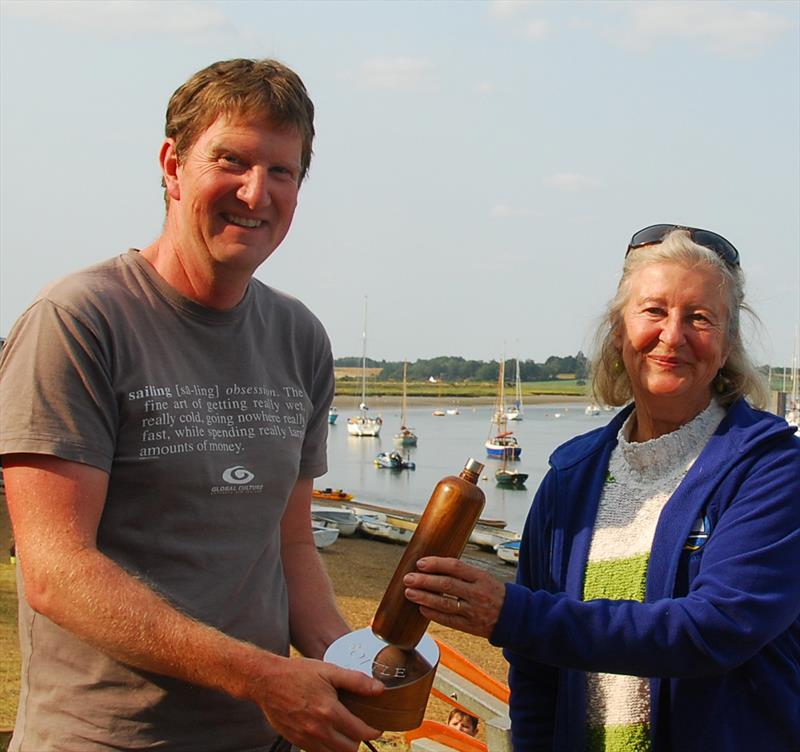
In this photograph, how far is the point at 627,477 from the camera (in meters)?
2.96

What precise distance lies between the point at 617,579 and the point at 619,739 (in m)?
0.41

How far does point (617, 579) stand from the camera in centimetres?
277

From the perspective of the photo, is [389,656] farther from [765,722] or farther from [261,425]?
[765,722]

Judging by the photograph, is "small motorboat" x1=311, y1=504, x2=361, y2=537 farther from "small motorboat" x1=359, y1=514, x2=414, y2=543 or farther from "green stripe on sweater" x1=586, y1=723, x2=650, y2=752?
"green stripe on sweater" x1=586, y1=723, x2=650, y2=752

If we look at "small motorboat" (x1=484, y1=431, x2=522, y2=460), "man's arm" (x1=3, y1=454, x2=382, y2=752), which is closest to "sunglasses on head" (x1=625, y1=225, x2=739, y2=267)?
"man's arm" (x1=3, y1=454, x2=382, y2=752)

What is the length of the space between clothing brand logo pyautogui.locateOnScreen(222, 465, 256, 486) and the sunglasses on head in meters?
1.29

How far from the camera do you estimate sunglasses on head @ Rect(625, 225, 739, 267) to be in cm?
289

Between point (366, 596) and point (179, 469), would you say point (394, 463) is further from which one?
point (179, 469)

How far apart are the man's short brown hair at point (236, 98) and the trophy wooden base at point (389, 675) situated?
129cm

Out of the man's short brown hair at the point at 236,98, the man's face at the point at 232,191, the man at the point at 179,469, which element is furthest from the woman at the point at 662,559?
the man's short brown hair at the point at 236,98

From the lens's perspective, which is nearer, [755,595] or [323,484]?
[755,595]

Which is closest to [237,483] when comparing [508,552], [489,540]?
[508,552]

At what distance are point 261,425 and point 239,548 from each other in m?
0.33

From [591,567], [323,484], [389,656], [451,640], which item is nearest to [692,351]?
[591,567]
